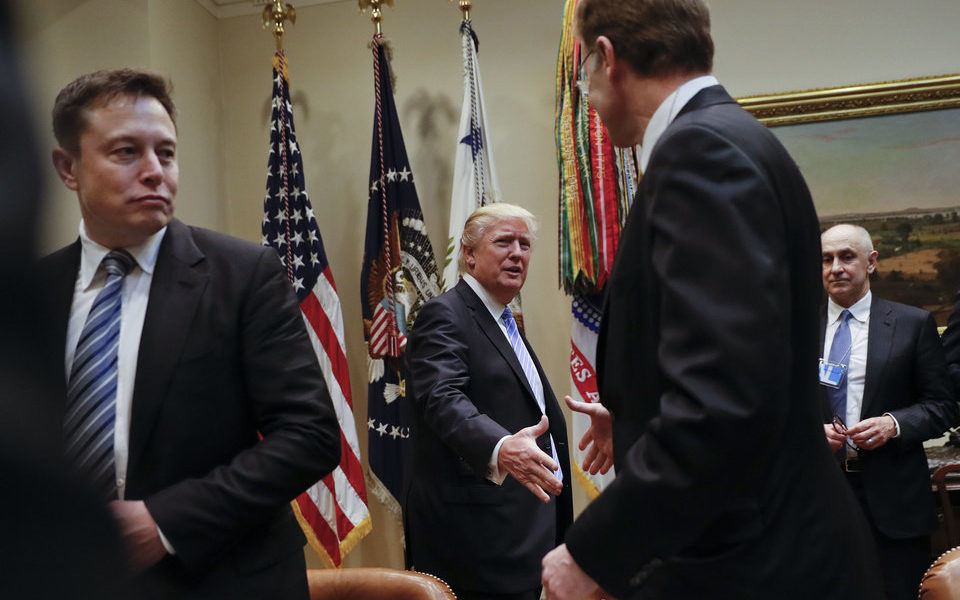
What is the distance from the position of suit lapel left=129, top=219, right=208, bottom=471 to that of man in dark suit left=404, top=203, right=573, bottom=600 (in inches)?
47.5

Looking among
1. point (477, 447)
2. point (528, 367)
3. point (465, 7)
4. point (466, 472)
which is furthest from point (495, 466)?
point (465, 7)

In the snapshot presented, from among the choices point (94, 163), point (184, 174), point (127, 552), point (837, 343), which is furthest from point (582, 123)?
point (127, 552)

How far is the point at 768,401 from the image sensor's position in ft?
3.54

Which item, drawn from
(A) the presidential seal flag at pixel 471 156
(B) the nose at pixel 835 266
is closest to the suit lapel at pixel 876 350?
(B) the nose at pixel 835 266

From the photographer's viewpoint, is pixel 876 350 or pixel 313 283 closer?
pixel 876 350

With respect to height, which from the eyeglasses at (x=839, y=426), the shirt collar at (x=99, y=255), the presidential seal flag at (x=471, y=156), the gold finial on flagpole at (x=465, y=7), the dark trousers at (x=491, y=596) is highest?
the gold finial on flagpole at (x=465, y=7)

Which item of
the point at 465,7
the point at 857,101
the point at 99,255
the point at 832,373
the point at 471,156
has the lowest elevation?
the point at 832,373

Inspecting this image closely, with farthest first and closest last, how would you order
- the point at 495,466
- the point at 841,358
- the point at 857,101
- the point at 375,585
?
the point at 857,101, the point at 841,358, the point at 495,466, the point at 375,585

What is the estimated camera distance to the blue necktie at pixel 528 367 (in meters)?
3.11

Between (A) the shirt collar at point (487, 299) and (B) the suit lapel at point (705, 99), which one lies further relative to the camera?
(A) the shirt collar at point (487, 299)

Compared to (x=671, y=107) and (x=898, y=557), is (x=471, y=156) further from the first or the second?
(x=671, y=107)

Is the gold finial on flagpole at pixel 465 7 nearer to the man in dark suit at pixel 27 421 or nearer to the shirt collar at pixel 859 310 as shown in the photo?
the shirt collar at pixel 859 310

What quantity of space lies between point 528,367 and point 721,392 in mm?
2135

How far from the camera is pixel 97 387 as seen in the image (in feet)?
4.85
